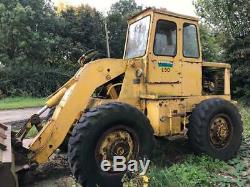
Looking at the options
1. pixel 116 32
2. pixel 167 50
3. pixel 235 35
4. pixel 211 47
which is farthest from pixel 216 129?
pixel 116 32

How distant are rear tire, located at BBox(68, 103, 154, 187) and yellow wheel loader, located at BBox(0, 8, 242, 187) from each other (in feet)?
0.05

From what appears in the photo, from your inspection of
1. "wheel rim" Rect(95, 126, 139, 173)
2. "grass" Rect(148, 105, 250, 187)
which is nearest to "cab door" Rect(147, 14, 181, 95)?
"wheel rim" Rect(95, 126, 139, 173)

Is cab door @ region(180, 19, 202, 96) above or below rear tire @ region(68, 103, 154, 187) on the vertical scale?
above

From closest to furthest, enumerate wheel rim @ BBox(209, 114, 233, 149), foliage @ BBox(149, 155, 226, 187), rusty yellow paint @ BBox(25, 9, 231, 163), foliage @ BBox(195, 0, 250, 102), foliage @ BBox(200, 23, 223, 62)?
foliage @ BBox(149, 155, 226, 187)
rusty yellow paint @ BBox(25, 9, 231, 163)
wheel rim @ BBox(209, 114, 233, 149)
foliage @ BBox(195, 0, 250, 102)
foliage @ BBox(200, 23, 223, 62)

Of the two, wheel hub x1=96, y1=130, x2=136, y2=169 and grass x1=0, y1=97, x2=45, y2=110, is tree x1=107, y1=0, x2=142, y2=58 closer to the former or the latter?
grass x1=0, y1=97, x2=45, y2=110

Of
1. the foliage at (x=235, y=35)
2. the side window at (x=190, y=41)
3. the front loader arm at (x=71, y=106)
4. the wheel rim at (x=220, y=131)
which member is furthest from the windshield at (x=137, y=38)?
the foliage at (x=235, y=35)

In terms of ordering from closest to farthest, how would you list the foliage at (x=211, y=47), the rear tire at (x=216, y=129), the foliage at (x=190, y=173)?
the foliage at (x=190, y=173), the rear tire at (x=216, y=129), the foliage at (x=211, y=47)

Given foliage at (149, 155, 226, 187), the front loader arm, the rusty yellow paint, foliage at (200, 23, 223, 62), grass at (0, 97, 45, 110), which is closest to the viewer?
foliage at (149, 155, 226, 187)

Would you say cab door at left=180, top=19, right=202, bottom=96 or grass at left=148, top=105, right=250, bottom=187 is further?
cab door at left=180, top=19, right=202, bottom=96

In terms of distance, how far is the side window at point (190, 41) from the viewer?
22.8ft

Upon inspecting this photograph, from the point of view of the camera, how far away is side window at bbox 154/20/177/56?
658 cm

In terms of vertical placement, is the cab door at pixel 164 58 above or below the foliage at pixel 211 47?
below

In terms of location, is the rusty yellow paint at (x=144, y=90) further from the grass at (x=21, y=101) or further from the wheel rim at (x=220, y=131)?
the grass at (x=21, y=101)

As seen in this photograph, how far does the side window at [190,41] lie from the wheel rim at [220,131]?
1.37 meters
